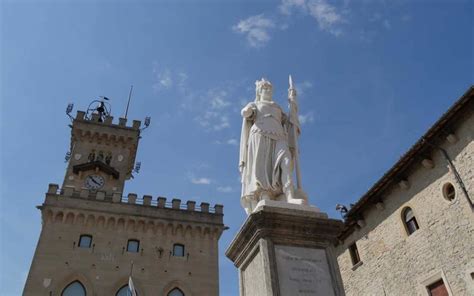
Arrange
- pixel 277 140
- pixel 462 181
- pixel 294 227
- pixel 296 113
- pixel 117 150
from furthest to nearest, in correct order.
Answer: pixel 117 150, pixel 462 181, pixel 296 113, pixel 277 140, pixel 294 227

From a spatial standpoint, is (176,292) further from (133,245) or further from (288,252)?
(288,252)

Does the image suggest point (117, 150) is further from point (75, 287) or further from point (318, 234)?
point (318, 234)

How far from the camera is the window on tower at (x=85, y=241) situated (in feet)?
85.3

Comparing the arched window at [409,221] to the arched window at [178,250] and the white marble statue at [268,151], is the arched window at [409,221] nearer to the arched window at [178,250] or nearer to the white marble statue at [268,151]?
the white marble statue at [268,151]

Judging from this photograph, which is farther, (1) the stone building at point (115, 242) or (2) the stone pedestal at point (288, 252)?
(1) the stone building at point (115, 242)

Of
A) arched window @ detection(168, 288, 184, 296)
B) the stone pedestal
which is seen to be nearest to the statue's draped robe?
the stone pedestal

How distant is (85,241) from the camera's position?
26.2m

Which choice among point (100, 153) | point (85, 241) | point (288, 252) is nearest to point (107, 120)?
point (100, 153)

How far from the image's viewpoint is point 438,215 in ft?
50.4

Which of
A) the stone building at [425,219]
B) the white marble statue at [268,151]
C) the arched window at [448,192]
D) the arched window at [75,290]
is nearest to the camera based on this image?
the white marble statue at [268,151]

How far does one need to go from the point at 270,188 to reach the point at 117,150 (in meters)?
30.6

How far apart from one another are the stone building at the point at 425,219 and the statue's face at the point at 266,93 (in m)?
9.81

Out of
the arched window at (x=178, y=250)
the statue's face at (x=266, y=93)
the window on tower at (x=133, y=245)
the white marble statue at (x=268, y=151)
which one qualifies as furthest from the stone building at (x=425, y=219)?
the window on tower at (x=133, y=245)

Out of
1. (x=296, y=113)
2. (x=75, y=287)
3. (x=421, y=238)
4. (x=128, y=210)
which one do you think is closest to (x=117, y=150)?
(x=128, y=210)
